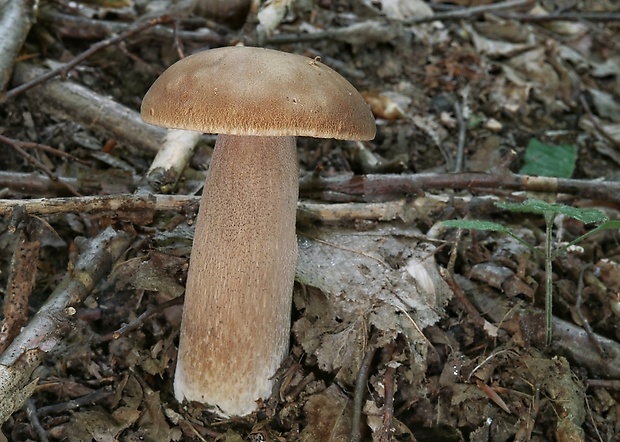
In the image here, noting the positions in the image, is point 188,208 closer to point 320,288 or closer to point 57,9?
point 320,288

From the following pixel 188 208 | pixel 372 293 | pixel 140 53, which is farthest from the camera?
pixel 140 53

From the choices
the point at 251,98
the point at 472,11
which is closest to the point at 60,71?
the point at 251,98

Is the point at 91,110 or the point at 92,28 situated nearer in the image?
the point at 91,110

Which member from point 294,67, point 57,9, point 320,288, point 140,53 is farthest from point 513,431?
point 57,9

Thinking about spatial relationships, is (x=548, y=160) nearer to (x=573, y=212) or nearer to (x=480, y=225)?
(x=573, y=212)

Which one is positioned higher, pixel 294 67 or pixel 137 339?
pixel 294 67

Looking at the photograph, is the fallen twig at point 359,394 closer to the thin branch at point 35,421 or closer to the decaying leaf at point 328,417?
the decaying leaf at point 328,417
